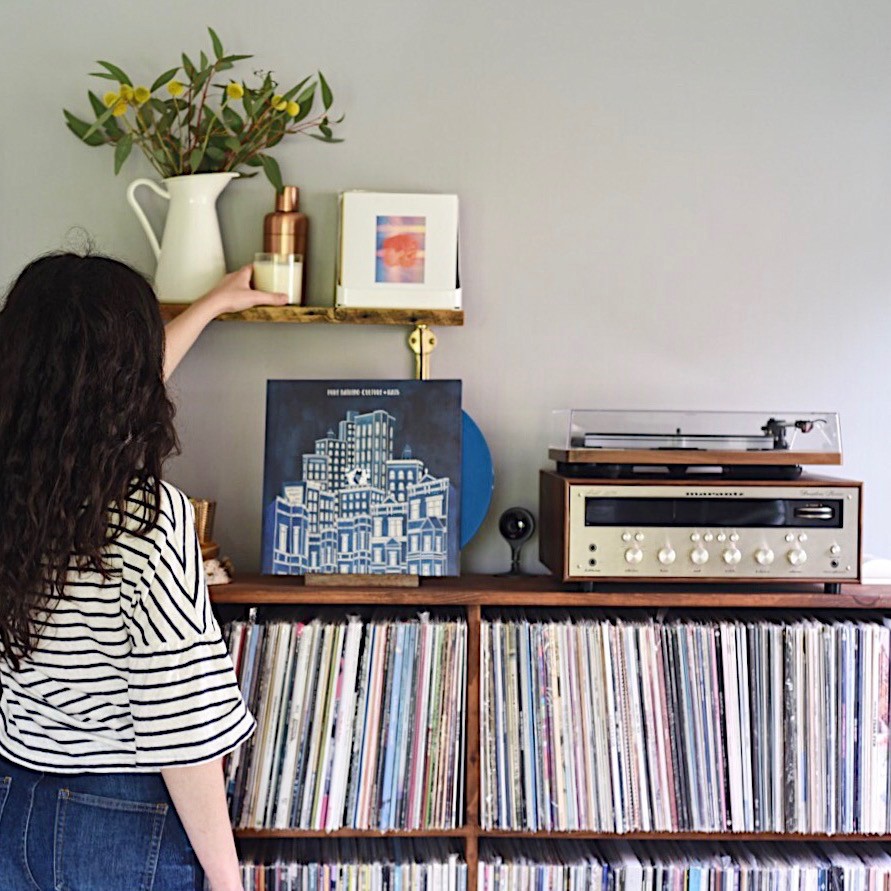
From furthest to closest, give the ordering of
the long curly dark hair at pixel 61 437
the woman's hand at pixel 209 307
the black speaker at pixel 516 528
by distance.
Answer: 1. the black speaker at pixel 516 528
2. the woman's hand at pixel 209 307
3. the long curly dark hair at pixel 61 437

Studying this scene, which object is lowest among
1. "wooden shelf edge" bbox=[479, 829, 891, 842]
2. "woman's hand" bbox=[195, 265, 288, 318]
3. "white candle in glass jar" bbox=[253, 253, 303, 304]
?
"wooden shelf edge" bbox=[479, 829, 891, 842]

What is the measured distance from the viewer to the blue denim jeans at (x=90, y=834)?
1226 millimetres

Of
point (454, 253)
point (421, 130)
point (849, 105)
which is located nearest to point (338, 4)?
point (421, 130)

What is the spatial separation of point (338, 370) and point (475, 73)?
2.14ft

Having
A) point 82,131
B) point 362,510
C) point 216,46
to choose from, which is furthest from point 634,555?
point 82,131

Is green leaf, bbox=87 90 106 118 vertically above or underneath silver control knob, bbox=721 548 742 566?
above

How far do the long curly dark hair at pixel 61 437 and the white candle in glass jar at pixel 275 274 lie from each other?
24.2 inches

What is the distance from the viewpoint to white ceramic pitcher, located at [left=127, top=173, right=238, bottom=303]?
1.84 m

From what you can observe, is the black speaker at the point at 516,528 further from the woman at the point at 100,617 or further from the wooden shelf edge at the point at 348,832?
the woman at the point at 100,617

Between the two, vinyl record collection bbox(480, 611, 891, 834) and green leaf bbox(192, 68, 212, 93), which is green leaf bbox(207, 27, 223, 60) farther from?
vinyl record collection bbox(480, 611, 891, 834)

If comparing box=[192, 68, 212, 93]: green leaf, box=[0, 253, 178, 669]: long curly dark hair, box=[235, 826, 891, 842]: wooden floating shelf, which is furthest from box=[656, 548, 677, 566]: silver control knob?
box=[192, 68, 212, 93]: green leaf

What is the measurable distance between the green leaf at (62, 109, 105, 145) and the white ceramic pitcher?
0.41 feet

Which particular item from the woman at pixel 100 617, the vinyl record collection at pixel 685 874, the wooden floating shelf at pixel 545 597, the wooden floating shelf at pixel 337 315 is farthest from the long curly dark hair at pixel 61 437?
the vinyl record collection at pixel 685 874

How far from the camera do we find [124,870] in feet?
4.03
